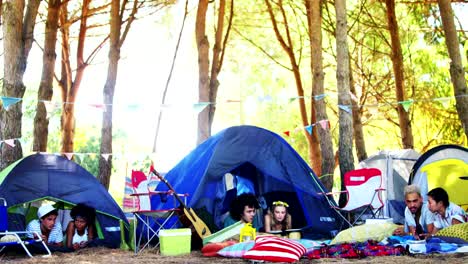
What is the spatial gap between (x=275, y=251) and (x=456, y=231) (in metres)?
1.73

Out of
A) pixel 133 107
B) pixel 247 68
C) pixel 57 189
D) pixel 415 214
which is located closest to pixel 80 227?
pixel 57 189

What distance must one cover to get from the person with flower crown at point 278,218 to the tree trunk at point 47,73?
465cm

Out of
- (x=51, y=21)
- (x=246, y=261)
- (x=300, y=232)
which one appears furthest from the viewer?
(x=51, y=21)

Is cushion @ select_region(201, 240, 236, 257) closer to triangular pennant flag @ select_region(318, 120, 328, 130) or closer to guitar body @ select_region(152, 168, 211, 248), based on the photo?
guitar body @ select_region(152, 168, 211, 248)

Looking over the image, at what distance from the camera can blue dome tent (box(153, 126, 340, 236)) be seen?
22.5 feet

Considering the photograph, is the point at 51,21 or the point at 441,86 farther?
the point at 441,86

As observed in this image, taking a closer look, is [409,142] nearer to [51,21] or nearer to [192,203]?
[192,203]

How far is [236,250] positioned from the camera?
5.38 m

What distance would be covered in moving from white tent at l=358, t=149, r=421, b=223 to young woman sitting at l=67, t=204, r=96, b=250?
13.7ft

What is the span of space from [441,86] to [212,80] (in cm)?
565

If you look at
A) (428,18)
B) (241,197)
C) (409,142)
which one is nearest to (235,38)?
(428,18)

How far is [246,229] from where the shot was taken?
19.0ft

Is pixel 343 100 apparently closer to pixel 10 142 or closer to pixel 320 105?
pixel 320 105

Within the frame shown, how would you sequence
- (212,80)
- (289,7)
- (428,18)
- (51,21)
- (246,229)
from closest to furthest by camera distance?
(246,229)
(51,21)
(212,80)
(428,18)
(289,7)
